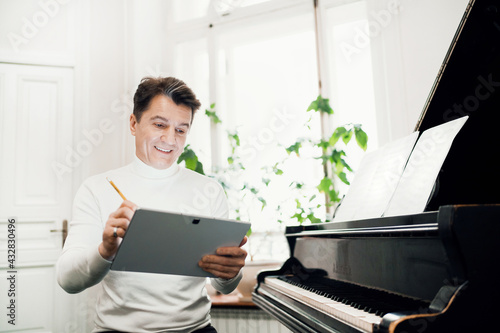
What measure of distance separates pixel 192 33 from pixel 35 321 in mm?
2785

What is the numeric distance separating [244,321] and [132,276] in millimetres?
1561

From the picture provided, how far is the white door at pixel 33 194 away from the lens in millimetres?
3117

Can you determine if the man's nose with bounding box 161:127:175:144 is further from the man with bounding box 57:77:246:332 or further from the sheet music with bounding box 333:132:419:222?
the sheet music with bounding box 333:132:419:222

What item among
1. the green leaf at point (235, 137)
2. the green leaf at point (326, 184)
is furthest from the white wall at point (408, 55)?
the green leaf at point (235, 137)

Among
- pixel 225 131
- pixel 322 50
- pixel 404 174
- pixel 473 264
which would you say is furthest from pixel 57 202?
pixel 473 264

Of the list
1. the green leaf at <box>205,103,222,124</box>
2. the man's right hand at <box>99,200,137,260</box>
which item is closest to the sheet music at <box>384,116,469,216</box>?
the man's right hand at <box>99,200,137,260</box>

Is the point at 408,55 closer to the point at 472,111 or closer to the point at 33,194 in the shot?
the point at 472,111

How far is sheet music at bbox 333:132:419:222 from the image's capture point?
1324 millimetres

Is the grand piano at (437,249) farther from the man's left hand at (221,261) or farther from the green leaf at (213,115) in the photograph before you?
the green leaf at (213,115)

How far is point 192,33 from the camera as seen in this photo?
371 cm

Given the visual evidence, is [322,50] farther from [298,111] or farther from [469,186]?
[469,186]

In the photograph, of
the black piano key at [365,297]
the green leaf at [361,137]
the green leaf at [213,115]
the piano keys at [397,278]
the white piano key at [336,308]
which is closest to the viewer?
the piano keys at [397,278]

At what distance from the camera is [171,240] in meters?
1.10

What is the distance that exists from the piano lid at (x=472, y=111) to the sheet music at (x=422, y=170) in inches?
3.0
